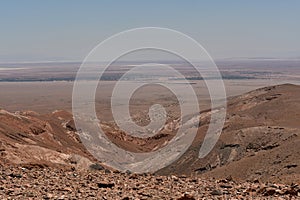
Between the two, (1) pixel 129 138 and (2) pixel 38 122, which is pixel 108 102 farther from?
(2) pixel 38 122

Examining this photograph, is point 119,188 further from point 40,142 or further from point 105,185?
point 40,142

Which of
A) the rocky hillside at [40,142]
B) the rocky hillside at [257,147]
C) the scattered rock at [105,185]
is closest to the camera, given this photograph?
the scattered rock at [105,185]

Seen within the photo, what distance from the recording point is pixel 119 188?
398 inches

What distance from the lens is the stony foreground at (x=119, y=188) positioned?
30.1 ft

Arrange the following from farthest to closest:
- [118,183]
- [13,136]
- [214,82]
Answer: [214,82] → [13,136] → [118,183]

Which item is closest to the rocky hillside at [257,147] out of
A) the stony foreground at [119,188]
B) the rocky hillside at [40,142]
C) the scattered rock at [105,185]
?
the stony foreground at [119,188]

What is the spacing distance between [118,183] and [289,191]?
3.95 m

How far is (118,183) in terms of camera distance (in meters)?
10.8

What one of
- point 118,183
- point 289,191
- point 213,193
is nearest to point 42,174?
point 118,183

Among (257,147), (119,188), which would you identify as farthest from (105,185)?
(257,147)

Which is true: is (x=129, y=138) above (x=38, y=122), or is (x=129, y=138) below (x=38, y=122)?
below

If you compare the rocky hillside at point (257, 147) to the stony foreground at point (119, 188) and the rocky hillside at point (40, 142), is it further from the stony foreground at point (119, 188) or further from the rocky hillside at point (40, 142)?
the rocky hillside at point (40, 142)

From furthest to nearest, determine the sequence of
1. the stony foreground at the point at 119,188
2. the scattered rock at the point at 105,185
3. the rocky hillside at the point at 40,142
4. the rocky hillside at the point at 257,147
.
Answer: the rocky hillside at the point at 257,147 → the rocky hillside at the point at 40,142 → the scattered rock at the point at 105,185 → the stony foreground at the point at 119,188

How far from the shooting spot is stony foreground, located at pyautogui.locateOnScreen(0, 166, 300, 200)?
9.18 metres
